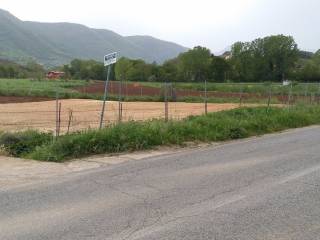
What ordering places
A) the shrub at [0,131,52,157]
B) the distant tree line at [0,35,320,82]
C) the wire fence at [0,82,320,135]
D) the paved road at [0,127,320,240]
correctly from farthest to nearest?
the distant tree line at [0,35,320,82] → the wire fence at [0,82,320,135] → the shrub at [0,131,52,157] → the paved road at [0,127,320,240]

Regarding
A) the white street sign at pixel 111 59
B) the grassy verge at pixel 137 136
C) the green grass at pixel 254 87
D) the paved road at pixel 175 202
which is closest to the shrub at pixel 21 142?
the grassy verge at pixel 137 136

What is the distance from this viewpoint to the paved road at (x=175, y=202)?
5.88 metres

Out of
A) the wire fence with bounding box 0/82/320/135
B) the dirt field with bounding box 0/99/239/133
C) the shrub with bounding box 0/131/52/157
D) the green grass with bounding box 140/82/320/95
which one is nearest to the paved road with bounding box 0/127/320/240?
the shrub with bounding box 0/131/52/157

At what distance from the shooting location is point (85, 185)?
849 cm

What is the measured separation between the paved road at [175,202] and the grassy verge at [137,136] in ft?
5.42

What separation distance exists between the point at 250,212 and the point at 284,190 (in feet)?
4.94

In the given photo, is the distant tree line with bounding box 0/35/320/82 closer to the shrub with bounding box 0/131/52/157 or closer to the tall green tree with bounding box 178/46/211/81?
the tall green tree with bounding box 178/46/211/81

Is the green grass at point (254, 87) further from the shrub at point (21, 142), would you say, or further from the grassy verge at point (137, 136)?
the shrub at point (21, 142)

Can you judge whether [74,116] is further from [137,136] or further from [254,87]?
[254,87]

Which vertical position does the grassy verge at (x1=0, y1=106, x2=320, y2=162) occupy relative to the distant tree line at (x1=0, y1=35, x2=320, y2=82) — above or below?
below

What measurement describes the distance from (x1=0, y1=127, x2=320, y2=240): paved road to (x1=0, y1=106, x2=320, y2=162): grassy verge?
1652 mm

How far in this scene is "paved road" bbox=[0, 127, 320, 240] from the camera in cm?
588

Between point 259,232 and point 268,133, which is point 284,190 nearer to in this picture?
point 259,232

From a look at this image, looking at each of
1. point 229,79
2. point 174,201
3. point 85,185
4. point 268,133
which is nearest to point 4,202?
point 85,185
